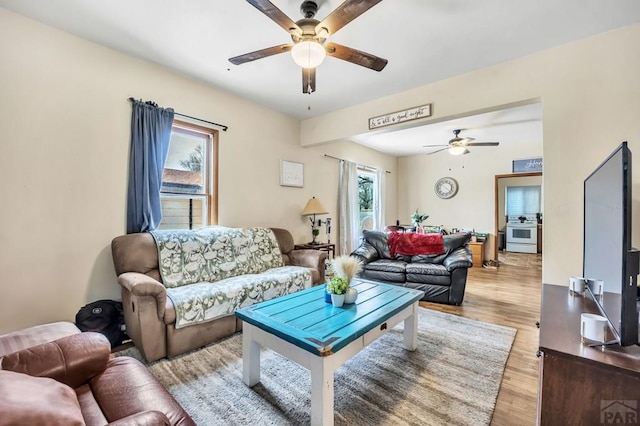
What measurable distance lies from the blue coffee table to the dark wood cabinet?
0.85m

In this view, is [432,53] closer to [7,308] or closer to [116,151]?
[116,151]

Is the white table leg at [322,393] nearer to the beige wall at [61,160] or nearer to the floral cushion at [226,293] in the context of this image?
the floral cushion at [226,293]

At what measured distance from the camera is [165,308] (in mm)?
2107

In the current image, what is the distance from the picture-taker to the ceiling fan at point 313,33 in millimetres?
1600

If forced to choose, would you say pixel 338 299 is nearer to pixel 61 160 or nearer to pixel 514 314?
pixel 514 314

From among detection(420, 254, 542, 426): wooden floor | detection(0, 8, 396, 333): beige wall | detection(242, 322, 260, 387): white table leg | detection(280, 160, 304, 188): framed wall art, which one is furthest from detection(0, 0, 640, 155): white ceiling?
detection(420, 254, 542, 426): wooden floor

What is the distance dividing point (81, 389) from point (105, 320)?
138 cm

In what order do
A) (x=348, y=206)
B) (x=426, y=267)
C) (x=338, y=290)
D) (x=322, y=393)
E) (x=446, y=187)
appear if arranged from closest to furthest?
(x=322, y=393) < (x=338, y=290) < (x=426, y=267) < (x=348, y=206) < (x=446, y=187)

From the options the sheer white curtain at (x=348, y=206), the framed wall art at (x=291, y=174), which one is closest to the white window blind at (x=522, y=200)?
the sheer white curtain at (x=348, y=206)

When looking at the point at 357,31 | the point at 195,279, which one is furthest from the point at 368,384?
the point at 357,31

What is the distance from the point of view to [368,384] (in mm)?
1853

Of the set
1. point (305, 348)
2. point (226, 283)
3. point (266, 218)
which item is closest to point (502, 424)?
point (305, 348)

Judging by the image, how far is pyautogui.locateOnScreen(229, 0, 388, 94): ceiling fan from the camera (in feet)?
5.25

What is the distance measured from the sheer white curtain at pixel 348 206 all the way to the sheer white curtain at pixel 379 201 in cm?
93
